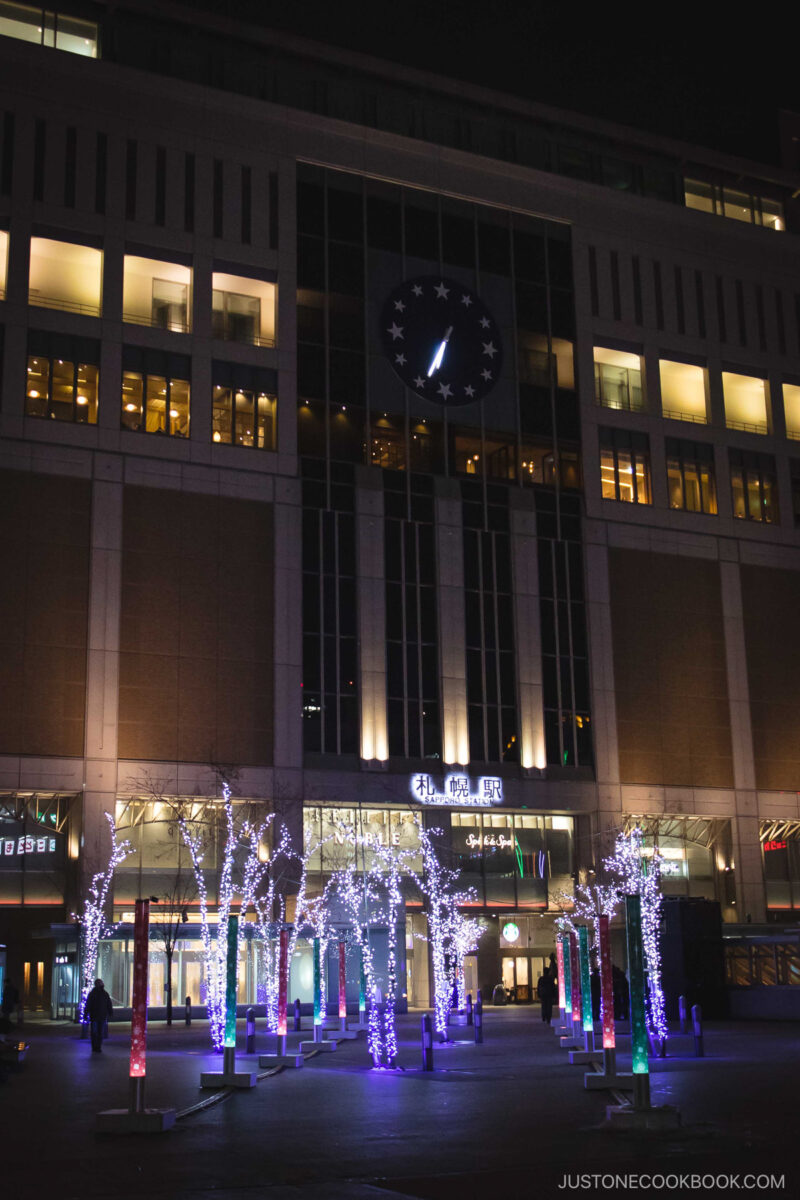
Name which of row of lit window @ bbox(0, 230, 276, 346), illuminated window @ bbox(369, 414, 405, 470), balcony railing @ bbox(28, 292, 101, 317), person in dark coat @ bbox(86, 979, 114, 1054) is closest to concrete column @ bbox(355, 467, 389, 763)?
illuminated window @ bbox(369, 414, 405, 470)

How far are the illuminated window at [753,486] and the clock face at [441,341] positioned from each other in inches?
615

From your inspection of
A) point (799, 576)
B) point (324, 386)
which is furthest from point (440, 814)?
point (799, 576)

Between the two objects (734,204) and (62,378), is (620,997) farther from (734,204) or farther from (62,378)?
(734,204)

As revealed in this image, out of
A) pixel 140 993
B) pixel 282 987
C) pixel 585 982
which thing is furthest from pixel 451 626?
pixel 140 993

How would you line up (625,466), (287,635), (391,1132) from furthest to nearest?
(625,466)
(287,635)
(391,1132)

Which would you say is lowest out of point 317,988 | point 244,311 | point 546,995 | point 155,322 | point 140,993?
point 546,995

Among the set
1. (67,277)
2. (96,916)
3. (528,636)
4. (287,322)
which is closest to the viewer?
(96,916)

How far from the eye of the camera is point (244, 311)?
214 feet

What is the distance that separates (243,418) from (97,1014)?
115 ft

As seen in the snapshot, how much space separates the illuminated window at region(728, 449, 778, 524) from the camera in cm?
7356

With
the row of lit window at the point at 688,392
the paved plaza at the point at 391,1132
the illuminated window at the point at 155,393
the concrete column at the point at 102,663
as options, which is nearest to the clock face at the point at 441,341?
the row of lit window at the point at 688,392

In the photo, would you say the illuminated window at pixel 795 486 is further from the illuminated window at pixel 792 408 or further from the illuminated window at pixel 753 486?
the illuminated window at pixel 792 408

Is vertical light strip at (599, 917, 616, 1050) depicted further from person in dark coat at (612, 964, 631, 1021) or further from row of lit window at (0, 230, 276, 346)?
row of lit window at (0, 230, 276, 346)

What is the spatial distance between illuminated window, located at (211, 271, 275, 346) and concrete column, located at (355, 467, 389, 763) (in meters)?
8.61
